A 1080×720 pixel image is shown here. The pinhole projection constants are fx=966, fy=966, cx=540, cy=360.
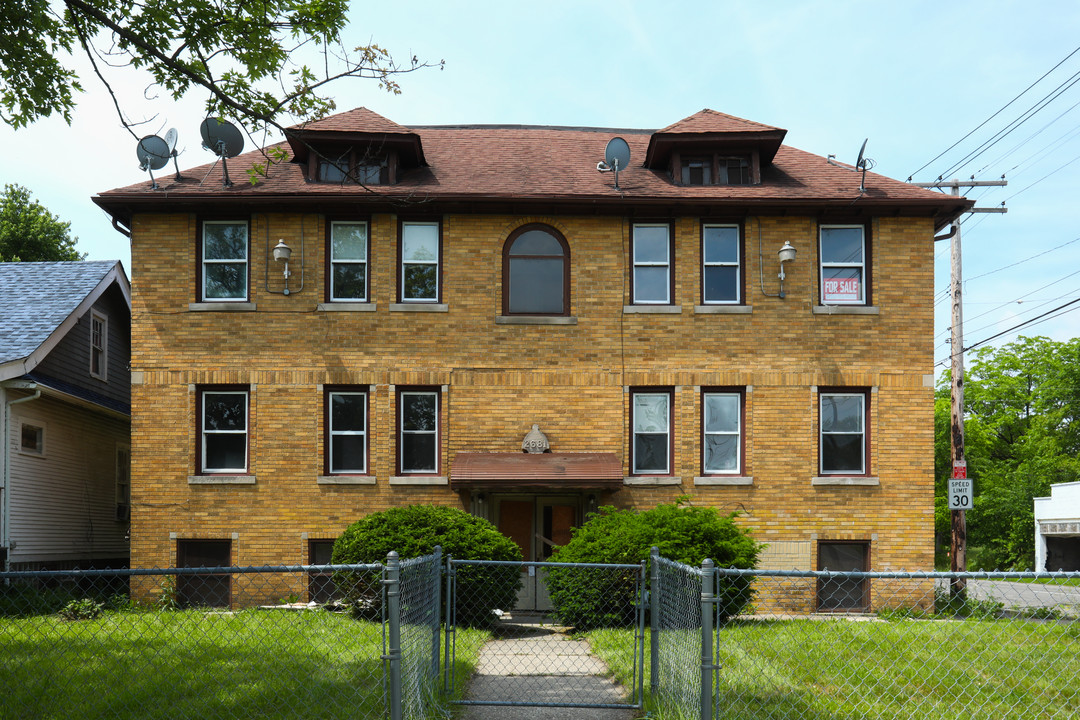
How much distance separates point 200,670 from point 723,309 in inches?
445

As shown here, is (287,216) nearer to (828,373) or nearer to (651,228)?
(651,228)

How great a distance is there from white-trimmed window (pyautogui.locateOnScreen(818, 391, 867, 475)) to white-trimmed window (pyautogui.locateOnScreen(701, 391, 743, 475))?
1561 millimetres

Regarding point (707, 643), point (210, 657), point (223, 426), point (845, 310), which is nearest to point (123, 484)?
point (223, 426)

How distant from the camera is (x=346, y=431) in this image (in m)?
17.8

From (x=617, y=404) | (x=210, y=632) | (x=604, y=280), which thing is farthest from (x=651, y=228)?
(x=210, y=632)

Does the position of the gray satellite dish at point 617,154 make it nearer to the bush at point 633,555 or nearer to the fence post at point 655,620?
the bush at point 633,555

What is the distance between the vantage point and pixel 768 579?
1711 centimetres

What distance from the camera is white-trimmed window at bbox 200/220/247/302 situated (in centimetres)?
1792

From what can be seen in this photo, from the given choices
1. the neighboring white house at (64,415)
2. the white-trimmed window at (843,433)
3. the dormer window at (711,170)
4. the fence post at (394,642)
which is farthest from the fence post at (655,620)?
the neighboring white house at (64,415)

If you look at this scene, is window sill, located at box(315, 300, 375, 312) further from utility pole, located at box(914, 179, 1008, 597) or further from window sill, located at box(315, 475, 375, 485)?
utility pole, located at box(914, 179, 1008, 597)

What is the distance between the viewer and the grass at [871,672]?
856 cm

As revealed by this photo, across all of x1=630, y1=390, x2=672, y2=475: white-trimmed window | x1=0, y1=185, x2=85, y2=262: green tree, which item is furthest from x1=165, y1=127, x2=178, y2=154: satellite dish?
x1=0, y1=185, x2=85, y2=262: green tree

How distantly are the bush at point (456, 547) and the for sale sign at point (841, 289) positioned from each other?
785 centimetres

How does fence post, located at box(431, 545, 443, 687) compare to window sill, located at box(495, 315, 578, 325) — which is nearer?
fence post, located at box(431, 545, 443, 687)
